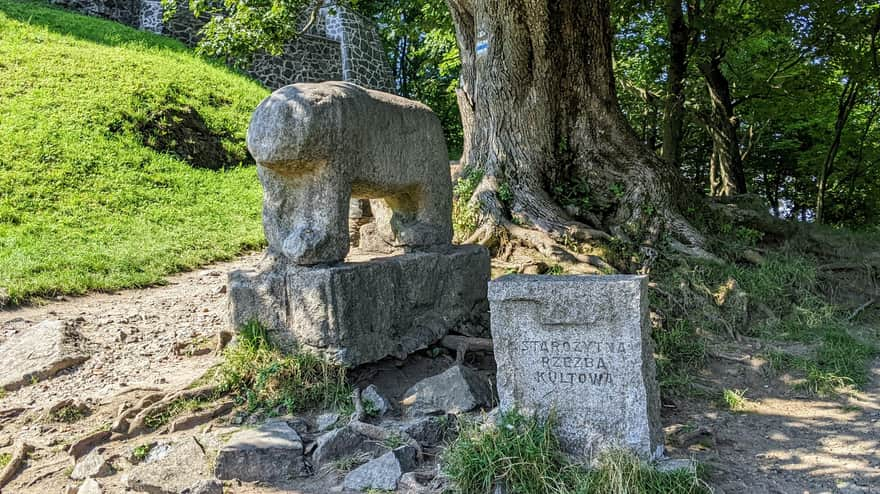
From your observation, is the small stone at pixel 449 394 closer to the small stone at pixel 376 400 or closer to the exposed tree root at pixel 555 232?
the small stone at pixel 376 400

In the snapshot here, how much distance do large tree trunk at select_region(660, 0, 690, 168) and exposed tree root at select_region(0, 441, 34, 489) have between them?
29.5 ft

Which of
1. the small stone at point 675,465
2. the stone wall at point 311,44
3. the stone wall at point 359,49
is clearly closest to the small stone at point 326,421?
the small stone at point 675,465

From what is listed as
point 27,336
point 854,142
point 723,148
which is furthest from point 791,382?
point 854,142

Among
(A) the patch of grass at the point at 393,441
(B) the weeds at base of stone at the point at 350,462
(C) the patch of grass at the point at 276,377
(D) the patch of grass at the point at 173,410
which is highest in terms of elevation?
(C) the patch of grass at the point at 276,377

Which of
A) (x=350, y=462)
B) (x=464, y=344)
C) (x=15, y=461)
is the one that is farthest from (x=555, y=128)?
(x=15, y=461)

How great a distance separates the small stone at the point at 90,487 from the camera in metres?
3.29

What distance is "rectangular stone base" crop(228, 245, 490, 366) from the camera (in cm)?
411

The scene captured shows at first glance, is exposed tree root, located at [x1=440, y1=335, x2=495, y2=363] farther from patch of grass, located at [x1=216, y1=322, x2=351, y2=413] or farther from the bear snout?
the bear snout

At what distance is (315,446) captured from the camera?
369cm

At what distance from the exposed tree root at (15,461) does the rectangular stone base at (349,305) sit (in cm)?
135

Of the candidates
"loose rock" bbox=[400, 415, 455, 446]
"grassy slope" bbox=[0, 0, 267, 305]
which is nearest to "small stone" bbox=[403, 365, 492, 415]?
"loose rock" bbox=[400, 415, 455, 446]

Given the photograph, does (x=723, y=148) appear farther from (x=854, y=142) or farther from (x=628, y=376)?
(x=628, y=376)

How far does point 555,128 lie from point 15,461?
5.82 metres

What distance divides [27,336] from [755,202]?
27.3 ft
